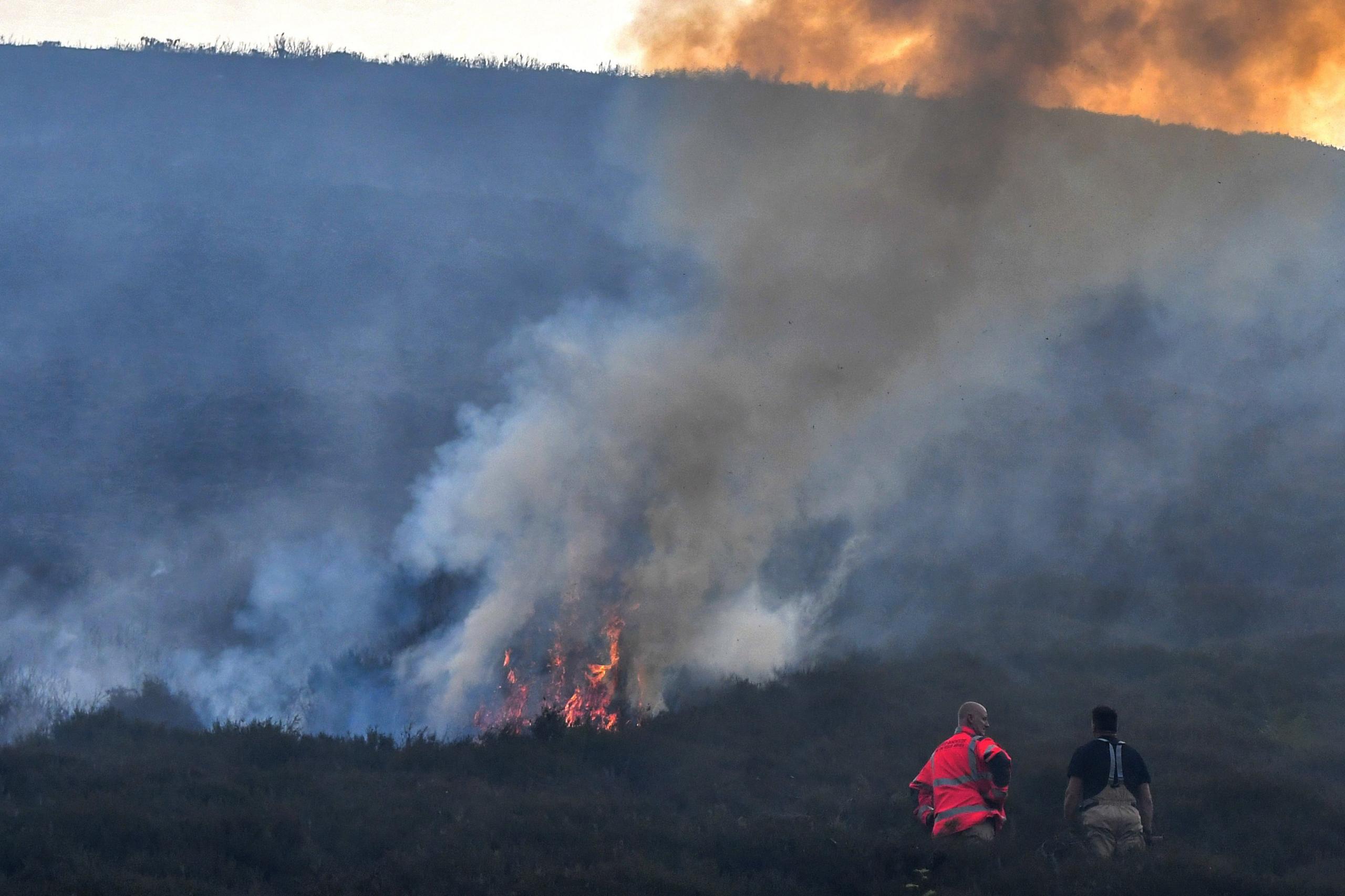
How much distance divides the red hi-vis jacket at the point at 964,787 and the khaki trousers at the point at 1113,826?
2.17ft

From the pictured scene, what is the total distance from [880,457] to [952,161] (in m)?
6.98

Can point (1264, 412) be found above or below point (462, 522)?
above

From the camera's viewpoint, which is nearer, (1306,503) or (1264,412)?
(1306,503)

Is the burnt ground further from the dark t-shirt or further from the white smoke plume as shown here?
the white smoke plume

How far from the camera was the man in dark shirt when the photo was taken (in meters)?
9.03

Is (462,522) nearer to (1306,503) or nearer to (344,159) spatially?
(1306,503)

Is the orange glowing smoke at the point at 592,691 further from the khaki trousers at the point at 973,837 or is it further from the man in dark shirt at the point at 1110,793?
the man in dark shirt at the point at 1110,793

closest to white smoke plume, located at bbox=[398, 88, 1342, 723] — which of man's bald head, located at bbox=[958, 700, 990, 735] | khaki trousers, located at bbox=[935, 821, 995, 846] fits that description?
khaki trousers, located at bbox=[935, 821, 995, 846]

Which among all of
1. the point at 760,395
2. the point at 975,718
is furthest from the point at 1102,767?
the point at 760,395

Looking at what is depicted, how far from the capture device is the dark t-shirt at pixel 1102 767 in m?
9.04

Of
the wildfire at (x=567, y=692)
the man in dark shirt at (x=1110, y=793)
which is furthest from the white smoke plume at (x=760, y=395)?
the man in dark shirt at (x=1110, y=793)

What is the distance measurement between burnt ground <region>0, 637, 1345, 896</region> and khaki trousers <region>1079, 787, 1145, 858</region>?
26cm

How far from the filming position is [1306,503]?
26.1 metres

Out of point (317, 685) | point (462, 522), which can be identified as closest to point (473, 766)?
point (317, 685)
